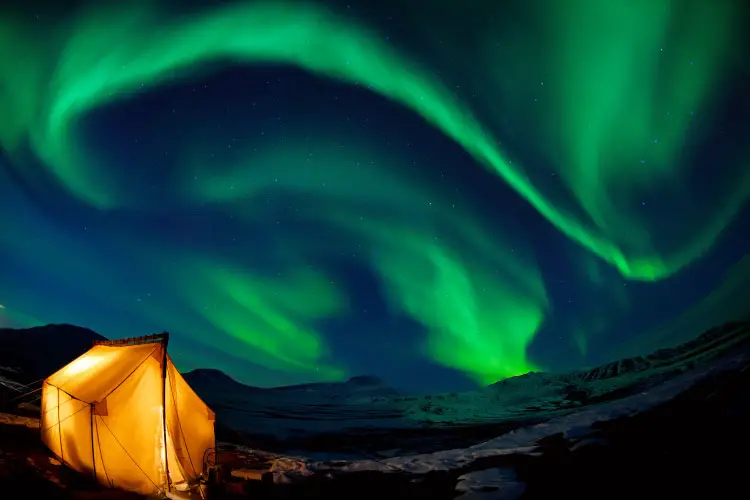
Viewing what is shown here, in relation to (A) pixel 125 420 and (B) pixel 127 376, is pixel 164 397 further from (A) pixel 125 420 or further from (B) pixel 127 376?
(B) pixel 127 376

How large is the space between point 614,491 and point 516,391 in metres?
34.9

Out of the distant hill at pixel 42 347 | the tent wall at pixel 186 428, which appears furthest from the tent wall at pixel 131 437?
the distant hill at pixel 42 347

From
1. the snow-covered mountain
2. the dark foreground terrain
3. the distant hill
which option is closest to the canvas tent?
the dark foreground terrain

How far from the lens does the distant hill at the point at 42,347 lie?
39.0m

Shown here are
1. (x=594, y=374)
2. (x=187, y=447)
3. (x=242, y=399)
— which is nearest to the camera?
(x=187, y=447)

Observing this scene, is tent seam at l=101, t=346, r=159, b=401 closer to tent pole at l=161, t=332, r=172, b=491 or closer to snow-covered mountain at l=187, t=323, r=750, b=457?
tent pole at l=161, t=332, r=172, b=491

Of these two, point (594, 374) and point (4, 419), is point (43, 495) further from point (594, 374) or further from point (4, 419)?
point (594, 374)

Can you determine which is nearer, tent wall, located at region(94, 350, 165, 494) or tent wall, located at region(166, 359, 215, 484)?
tent wall, located at region(94, 350, 165, 494)

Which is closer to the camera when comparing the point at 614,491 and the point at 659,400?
the point at 614,491

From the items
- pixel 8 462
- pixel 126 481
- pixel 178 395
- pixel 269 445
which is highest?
pixel 178 395

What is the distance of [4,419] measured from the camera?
11.8m

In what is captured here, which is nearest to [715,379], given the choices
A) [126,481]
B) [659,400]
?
[659,400]

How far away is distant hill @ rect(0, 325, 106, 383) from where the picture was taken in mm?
39031

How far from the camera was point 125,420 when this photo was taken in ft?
27.9
